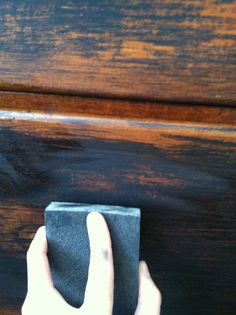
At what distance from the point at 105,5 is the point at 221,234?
0.23 meters

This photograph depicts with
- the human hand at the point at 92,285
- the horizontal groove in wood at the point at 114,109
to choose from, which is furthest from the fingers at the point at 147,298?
the horizontal groove in wood at the point at 114,109

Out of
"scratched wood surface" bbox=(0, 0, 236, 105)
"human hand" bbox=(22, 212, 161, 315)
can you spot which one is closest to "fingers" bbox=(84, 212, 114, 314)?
"human hand" bbox=(22, 212, 161, 315)

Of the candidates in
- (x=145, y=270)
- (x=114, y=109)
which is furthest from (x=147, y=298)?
(x=114, y=109)

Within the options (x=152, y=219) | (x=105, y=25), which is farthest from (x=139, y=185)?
(x=105, y=25)

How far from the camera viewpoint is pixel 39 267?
35cm

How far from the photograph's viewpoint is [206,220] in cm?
38

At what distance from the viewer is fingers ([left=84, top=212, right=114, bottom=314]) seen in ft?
1.04

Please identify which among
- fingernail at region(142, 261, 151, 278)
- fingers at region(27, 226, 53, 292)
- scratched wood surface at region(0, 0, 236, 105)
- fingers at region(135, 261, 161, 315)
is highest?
scratched wood surface at region(0, 0, 236, 105)

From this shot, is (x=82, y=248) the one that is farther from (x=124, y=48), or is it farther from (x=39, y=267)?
→ (x=124, y=48)

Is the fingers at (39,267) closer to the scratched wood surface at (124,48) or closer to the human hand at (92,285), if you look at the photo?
the human hand at (92,285)

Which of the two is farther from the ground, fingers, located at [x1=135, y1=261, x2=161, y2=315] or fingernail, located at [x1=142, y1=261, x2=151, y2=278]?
fingernail, located at [x1=142, y1=261, x2=151, y2=278]

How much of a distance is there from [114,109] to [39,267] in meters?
0.15

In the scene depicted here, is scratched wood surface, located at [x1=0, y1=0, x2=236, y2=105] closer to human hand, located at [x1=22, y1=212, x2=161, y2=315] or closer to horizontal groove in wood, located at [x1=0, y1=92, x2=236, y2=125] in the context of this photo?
horizontal groove in wood, located at [x1=0, y1=92, x2=236, y2=125]

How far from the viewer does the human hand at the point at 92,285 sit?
0.32 meters
